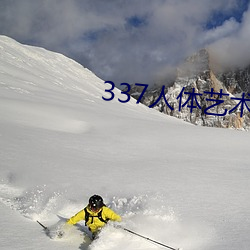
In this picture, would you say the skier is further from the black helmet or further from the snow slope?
the snow slope

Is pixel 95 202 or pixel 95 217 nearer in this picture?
pixel 95 202

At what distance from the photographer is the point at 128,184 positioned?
735 centimetres

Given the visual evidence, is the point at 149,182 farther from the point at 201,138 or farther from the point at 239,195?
the point at 201,138

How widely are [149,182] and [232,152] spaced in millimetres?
4949

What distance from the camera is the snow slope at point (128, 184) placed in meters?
4.99

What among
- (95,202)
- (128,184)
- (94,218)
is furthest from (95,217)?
(128,184)

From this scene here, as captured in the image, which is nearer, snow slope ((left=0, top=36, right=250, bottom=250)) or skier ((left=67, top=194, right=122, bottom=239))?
snow slope ((left=0, top=36, right=250, bottom=250))

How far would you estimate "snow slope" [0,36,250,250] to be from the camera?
499cm

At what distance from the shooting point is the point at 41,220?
585 cm

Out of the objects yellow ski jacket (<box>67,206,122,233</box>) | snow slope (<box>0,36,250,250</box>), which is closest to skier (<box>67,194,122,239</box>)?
yellow ski jacket (<box>67,206,122,233</box>)

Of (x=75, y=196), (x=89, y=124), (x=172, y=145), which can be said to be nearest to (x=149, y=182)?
(x=75, y=196)

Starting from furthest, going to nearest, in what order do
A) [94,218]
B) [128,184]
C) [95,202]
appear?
[128,184] → [94,218] → [95,202]

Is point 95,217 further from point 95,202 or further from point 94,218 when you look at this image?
point 95,202

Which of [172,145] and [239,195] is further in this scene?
[172,145]
